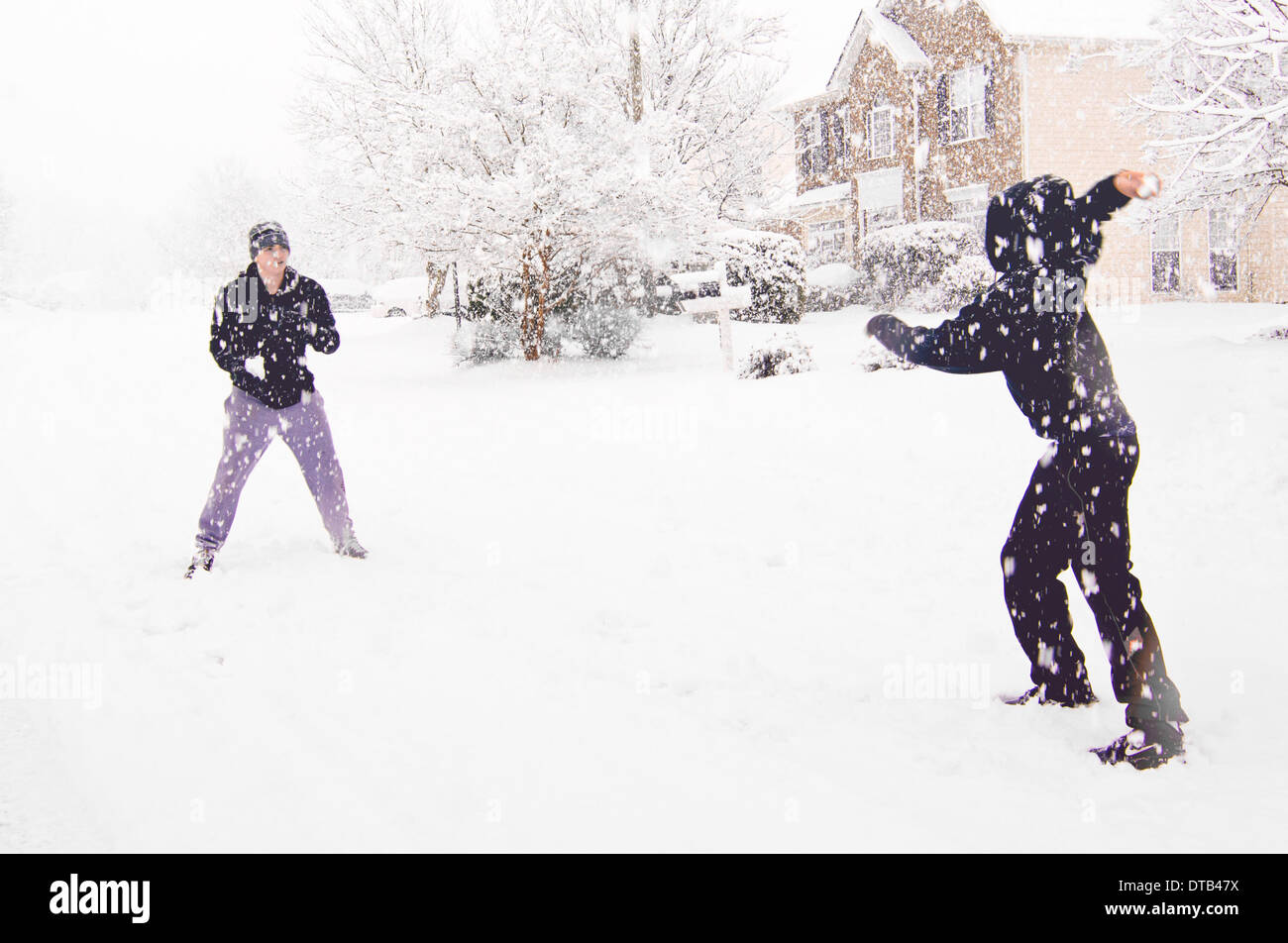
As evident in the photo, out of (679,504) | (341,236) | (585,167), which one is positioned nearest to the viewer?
(679,504)

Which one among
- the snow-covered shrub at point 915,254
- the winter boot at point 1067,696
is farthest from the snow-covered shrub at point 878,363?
the snow-covered shrub at point 915,254

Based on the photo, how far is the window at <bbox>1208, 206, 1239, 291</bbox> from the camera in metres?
20.4

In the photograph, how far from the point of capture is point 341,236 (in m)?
23.9

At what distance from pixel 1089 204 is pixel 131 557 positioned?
575 centimetres

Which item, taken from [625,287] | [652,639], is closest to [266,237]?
[652,639]

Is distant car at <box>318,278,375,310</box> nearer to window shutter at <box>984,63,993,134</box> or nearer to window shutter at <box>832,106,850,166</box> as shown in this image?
window shutter at <box>832,106,850,166</box>

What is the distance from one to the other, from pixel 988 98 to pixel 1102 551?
23287 mm

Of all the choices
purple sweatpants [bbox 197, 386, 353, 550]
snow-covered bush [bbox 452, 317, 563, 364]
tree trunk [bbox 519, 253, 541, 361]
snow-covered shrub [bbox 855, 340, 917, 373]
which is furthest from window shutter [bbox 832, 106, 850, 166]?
purple sweatpants [bbox 197, 386, 353, 550]

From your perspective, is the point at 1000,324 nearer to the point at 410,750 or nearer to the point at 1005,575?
the point at 1005,575

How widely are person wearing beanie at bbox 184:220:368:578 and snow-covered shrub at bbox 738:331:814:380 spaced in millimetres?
6797

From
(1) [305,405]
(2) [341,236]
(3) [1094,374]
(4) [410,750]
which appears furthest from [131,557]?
(2) [341,236]

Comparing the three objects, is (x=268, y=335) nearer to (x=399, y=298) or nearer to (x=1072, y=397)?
(x=1072, y=397)

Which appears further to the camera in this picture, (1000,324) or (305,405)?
(305,405)

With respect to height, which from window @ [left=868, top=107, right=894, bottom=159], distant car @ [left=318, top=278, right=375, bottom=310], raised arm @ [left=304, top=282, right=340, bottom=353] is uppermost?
window @ [left=868, top=107, right=894, bottom=159]
